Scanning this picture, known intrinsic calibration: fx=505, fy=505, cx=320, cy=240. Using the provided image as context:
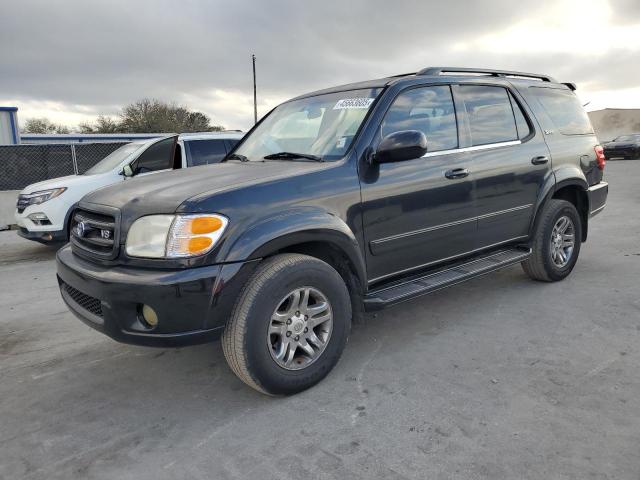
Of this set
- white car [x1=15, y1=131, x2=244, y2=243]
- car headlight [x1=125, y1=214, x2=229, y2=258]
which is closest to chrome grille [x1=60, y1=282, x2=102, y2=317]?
car headlight [x1=125, y1=214, x2=229, y2=258]

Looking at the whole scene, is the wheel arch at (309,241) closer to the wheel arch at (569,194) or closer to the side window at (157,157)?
the wheel arch at (569,194)

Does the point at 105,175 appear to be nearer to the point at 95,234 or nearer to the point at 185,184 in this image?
the point at 95,234

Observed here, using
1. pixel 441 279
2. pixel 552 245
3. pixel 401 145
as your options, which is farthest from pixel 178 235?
pixel 552 245

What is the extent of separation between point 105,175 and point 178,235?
19.1 ft

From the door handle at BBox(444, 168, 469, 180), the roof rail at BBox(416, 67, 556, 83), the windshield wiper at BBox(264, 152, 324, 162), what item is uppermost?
the roof rail at BBox(416, 67, 556, 83)

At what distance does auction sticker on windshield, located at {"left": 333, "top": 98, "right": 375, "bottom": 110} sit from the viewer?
3.51m

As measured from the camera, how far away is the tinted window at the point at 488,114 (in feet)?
13.1

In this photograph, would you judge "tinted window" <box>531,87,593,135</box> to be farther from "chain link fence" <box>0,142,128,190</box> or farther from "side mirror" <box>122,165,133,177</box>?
"chain link fence" <box>0,142,128,190</box>

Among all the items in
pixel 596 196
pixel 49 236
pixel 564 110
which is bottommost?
pixel 49 236

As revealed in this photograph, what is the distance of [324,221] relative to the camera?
2967 mm

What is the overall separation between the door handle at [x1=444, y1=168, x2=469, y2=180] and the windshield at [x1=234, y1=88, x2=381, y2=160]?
0.77 metres

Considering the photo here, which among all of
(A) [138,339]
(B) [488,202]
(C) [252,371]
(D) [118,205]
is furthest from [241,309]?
(B) [488,202]

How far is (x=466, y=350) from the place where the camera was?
3.49 meters

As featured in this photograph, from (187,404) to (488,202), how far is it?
2.68 meters
